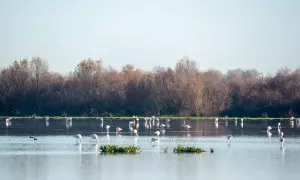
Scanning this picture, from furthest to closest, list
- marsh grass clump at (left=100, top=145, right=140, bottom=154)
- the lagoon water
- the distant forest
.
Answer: the distant forest, marsh grass clump at (left=100, top=145, right=140, bottom=154), the lagoon water

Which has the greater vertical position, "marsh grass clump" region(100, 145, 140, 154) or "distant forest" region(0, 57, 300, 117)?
"distant forest" region(0, 57, 300, 117)

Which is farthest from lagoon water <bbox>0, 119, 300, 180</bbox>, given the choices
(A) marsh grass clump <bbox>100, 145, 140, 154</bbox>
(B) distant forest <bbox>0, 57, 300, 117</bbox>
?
(B) distant forest <bbox>0, 57, 300, 117</bbox>

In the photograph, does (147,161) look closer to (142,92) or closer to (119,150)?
(119,150)

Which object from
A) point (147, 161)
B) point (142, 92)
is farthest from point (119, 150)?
point (142, 92)

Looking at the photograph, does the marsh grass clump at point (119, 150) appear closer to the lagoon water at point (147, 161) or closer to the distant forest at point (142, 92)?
the lagoon water at point (147, 161)

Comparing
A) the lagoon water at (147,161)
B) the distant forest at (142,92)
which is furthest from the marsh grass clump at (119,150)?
the distant forest at (142,92)

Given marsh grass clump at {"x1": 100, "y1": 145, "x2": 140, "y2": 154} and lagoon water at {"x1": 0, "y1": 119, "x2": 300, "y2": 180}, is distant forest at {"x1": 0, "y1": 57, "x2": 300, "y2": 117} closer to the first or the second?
lagoon water at {"x1": 0, "y1": 119, "x2": 300, "y2": 180}

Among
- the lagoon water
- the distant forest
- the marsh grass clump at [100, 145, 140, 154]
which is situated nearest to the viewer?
the lagoon water

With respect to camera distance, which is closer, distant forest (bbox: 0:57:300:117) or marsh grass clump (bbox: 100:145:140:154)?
marsh grass clump (bbox: 100:145:140:154)

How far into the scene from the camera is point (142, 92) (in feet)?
282

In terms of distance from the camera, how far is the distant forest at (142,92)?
7956cm

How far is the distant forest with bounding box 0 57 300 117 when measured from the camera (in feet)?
261

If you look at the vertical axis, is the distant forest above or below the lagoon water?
above

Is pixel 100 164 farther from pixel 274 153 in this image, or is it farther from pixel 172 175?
pixel 274 153
